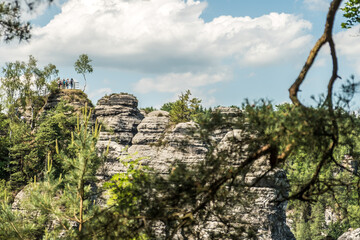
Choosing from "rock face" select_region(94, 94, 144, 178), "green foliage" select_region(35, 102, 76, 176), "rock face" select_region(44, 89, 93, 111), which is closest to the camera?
"green foliage" select_region(35, 102, 76, 176)

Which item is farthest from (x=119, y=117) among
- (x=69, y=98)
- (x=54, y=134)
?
(x=54, y=134)

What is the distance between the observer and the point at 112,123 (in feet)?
151

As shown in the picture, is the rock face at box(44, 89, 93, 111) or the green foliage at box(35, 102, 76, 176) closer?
the green foliage at box(35, 102, 76, 176)

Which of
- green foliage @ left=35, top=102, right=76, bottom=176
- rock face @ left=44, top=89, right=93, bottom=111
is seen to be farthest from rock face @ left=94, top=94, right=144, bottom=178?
green foliage @ left=35, top=102, right=76, bottom=176

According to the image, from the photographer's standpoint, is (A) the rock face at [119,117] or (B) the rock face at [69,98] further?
(B) the rock face at [69,98]

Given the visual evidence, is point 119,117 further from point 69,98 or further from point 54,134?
point 54,134

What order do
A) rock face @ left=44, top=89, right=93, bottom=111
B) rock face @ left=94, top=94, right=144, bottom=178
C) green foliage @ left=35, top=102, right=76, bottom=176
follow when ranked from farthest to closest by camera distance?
rock face @ left=44, top=89, right=93, bottom=111 → rock face @ left=94, top=94, right=144, bottom=178 → green foliage @ left=35, top=102, right=76, bottom=176

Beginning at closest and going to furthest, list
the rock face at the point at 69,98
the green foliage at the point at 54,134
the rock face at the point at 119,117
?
the green foliage at the point at 54,134 → the rock face at the point at 119,117 → the rock face at the point at 69,98

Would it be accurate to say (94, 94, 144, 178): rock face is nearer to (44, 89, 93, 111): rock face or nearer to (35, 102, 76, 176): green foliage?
(44, 89, 93, 111): rock face

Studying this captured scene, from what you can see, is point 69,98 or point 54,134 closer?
point 54,134

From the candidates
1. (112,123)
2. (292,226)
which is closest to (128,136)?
(112,123)

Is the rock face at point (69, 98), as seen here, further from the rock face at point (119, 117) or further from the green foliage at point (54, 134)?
the green foliage at point (54, 134)

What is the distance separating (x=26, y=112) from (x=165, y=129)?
59.3ft

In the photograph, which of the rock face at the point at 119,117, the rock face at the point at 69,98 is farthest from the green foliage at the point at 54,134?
the rock face at the point at 69,98
